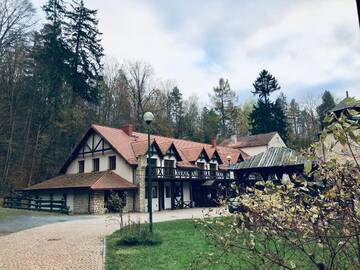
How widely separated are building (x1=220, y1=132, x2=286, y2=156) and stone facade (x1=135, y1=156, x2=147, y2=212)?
2281cm


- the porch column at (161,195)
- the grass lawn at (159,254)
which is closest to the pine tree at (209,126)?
the porch column at (161,195)

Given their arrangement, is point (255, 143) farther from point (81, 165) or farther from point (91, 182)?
point (91, 182)

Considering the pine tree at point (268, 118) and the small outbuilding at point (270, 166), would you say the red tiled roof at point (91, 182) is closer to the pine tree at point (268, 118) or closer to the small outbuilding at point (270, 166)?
the small outbuilding at point (270, 166)

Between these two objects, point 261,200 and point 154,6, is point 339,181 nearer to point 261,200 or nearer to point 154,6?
point 261,200

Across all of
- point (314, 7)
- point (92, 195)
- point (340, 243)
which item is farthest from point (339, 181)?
point (92, 195)

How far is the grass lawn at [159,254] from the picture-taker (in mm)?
8055

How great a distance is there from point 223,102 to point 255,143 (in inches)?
402

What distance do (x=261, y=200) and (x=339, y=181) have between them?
41.3 inches

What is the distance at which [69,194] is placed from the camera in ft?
92.3

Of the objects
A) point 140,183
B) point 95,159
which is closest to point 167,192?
point 140,183

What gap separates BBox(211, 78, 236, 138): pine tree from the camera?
2180 inches

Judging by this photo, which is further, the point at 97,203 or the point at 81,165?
the point at 81,165

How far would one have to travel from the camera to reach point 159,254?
30.4 feet

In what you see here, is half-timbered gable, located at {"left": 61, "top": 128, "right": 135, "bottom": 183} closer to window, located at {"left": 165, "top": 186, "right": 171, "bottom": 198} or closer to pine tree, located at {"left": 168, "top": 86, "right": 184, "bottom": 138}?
window, located at {"left": 165, "top": 186, "right": 171, "bottom": 198}
